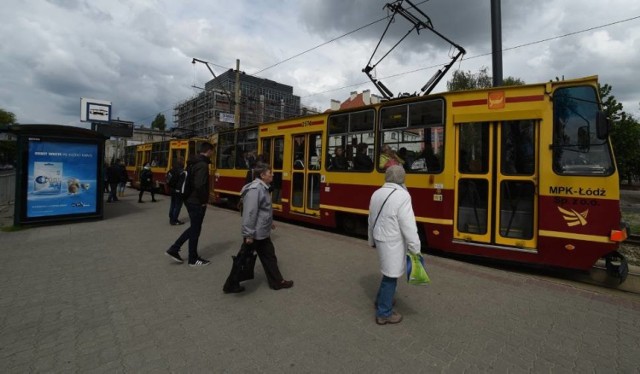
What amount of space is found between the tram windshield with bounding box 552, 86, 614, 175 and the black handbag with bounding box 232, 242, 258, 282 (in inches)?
178

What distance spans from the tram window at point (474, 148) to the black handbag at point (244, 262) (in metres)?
3.76

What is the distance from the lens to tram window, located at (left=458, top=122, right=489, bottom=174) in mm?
5621

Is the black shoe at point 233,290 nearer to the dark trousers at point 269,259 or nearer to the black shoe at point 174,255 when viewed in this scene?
the dark trousers at point 269,259

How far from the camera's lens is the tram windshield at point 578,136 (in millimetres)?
4828

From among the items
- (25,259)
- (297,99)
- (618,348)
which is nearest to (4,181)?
(25,259)

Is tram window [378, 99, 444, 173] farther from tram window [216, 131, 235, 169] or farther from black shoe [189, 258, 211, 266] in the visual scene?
tram window [216, 131, 235, 169]

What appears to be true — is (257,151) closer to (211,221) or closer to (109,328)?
(211,221)

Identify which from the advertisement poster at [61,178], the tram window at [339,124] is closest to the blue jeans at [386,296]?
the tram window at [339,124]

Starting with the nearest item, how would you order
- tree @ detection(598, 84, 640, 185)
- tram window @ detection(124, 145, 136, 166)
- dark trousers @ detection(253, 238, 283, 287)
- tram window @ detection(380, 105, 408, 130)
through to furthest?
1. dark trousers @ detection(253, 238, 283, 287)
2. tram window @ detection(380, 105, 408, 130)
3. tram window @ detection(124, 145, 136, 166)
4. tree @ detection(598, 84, 640, 185)

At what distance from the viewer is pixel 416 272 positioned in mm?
3279

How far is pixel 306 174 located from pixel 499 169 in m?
4.60

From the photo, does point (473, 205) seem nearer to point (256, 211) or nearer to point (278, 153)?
point (256, 211)

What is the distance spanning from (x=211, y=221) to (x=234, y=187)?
210cm

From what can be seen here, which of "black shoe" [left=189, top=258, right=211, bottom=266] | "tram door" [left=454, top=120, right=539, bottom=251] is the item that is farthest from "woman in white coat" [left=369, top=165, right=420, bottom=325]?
"black shoe" [left=189, top=258, right=211, bottom=266]
